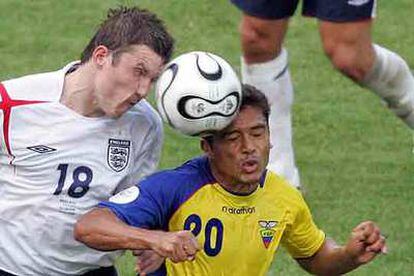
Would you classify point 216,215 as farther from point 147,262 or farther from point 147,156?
point 147,156

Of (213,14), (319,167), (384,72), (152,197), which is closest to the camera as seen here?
(152,197)

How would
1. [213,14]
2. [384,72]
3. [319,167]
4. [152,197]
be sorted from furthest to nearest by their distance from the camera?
[213,14]
[319,167]
[384,72]
[152,197]

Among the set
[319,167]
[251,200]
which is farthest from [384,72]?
[319,167]

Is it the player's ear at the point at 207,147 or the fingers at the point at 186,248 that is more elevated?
the fingers at the point at 186,248

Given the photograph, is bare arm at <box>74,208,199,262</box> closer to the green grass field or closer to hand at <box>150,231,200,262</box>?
hand at <box>150,231,200,262</box>

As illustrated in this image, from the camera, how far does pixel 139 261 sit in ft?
18.8

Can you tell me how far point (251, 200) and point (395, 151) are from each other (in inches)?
133

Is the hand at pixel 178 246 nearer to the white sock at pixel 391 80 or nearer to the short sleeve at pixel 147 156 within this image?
the short sleeve at pixel 147 156

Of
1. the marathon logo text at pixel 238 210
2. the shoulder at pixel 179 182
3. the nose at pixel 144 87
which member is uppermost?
the nose at pixel 144 87

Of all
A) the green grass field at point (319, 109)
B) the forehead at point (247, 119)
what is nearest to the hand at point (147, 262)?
the forehead at point (247, 119)

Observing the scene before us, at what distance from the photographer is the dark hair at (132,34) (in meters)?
5.80

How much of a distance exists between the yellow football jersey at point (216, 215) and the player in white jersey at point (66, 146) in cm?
27

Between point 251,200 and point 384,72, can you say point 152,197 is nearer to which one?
point 251,200

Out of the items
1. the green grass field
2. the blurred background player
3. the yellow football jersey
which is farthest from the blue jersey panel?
the green grass field
